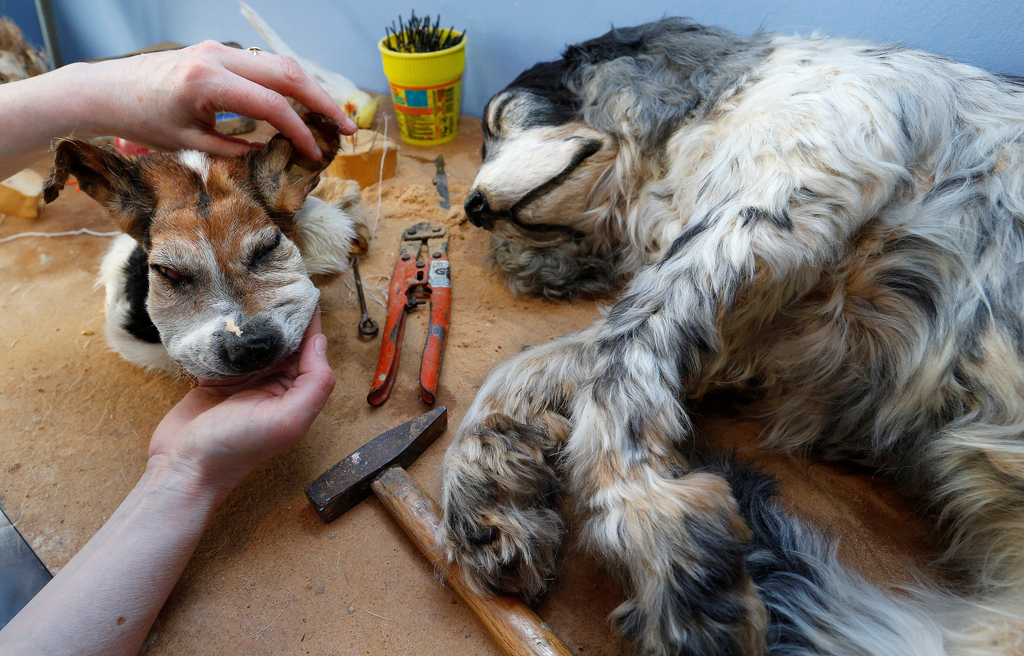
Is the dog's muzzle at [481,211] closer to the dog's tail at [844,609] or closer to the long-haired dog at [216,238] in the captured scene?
the long-haired dog at [216,238]

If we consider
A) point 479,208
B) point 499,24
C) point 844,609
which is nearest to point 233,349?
point 479,208

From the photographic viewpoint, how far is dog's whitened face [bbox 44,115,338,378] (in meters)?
1.28

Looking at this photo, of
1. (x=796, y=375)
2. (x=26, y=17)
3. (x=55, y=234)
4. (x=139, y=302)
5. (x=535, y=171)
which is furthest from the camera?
(x=26, y=17)

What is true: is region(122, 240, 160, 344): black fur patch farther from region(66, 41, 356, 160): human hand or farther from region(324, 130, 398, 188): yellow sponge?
region(324, 130, 398, 188): yellow sponge

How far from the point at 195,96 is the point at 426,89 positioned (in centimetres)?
178

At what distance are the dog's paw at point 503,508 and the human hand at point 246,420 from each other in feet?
Result: 1.28

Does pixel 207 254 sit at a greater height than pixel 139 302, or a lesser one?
greater

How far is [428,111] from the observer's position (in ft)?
10.2

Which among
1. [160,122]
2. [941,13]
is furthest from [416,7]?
[941,13]

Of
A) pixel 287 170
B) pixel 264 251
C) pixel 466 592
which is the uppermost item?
pixel 287 170

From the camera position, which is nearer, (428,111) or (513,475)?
(513,475)

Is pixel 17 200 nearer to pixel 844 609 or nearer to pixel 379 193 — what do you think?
pixel 379 193

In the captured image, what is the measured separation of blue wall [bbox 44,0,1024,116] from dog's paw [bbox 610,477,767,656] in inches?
77.0

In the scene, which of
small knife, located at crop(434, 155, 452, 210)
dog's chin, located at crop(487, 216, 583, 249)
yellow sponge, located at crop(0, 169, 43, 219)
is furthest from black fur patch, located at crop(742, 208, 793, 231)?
yellow sponge, located at crop(0, 169, 43, 219)
